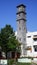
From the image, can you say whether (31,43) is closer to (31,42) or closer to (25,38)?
(31,42)

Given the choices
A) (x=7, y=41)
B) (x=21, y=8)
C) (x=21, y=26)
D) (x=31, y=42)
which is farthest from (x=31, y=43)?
(x=21, y=8)

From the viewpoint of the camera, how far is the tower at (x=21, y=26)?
64250 mm

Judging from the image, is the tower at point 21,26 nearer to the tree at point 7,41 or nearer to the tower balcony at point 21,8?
the tower balcony at point 21,8

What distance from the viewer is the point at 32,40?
64.6 m

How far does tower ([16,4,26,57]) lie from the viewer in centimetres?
6425

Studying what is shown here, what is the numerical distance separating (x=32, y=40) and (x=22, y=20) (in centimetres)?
750

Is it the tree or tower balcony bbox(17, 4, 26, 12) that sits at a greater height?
tower balcony bbox(17, 4, 26, 12)

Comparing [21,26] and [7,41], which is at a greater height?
[21,26]

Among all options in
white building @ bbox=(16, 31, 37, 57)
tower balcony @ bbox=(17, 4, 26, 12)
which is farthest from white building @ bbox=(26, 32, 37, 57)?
tower balcony @ bbox=(17, 4, 26, 12)

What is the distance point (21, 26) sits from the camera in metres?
65.6

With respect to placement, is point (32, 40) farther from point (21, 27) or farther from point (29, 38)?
point (21, 27)

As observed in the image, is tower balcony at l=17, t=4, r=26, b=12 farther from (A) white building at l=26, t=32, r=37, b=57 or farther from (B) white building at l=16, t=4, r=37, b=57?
(A) white building at l=26, t=32, r=37, b=57

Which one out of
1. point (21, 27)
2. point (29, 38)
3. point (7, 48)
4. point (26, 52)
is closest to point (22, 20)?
point (21, 27)

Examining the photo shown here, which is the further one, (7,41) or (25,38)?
(25,38)
